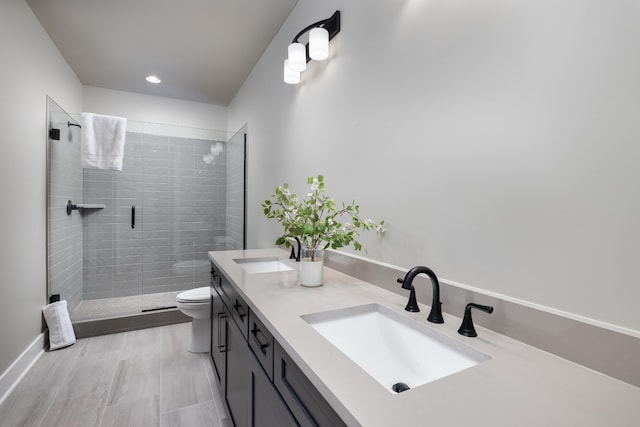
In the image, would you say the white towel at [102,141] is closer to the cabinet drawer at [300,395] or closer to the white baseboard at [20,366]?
the white baseboard at [20,366]

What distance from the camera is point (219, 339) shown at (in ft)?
6.01

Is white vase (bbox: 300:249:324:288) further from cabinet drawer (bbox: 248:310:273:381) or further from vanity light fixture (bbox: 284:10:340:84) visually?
vanity light fixture (bbox: 284:10:340:84)

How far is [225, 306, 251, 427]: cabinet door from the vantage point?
1223mm

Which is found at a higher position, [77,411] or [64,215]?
[64,215]

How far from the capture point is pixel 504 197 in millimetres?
896

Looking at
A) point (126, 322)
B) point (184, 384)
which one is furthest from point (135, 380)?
point (126, 322)

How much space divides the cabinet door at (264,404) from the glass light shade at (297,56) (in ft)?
5.23

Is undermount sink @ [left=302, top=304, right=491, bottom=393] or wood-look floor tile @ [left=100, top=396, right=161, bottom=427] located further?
wood-look floor tile @ [left=100, top=396, right=161, bottom=427]

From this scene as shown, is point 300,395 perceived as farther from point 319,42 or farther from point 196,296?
point 196,296

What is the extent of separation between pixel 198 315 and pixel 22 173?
1.62 m

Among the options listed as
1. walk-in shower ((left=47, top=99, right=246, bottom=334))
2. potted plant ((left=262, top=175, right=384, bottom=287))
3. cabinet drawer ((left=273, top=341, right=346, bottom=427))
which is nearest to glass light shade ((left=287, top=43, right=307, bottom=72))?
potted plant ((left=262, top=175, right=384, bottom=287))

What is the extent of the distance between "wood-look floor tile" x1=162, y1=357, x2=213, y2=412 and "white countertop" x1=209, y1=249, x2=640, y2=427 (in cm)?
145

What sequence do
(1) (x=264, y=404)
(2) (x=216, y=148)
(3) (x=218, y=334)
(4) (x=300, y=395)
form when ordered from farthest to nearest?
(2) (x=216, y=148)
(3) (x=218, y=334)
(1) (x=264, y=404)
(4) (x=300, y=395)

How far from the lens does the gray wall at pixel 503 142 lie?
0.68 meters
